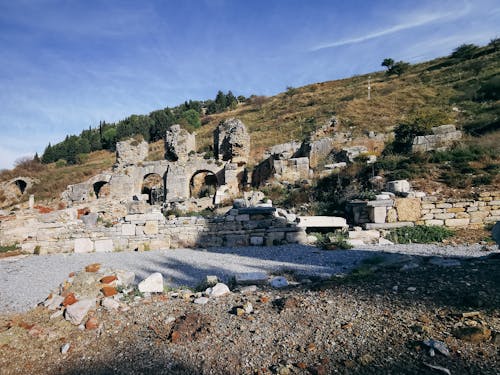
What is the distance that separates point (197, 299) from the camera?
477 cm

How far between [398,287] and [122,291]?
4.48 meters

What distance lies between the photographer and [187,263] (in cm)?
770

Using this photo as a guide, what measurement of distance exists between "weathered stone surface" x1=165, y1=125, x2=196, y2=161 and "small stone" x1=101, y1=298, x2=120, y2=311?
1971cm

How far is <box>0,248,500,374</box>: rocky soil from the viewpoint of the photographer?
2.96 metres

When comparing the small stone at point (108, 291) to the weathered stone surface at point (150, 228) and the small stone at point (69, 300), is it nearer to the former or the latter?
the small stone at point (69, 300)

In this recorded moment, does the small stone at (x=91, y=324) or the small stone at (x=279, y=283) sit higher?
the small stone at (x=279, y=283)

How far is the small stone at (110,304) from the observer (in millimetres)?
4621

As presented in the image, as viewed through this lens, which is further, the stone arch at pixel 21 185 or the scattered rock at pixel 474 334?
the stone arch at pixel 21 185

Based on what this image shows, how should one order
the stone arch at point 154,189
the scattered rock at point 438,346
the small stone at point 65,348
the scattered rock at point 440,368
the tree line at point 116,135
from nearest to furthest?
the scattered rock at point 440,368, the scattered rock at point 438,346, the small stone at point 65,348, the stone arch at point 154,189, the tree line at point 116,135

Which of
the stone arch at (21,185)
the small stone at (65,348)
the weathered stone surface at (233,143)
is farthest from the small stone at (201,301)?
the stone arch at (21,185)

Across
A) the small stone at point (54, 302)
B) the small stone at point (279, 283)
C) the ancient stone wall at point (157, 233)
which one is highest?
the ancient stone wall at point (157, 233)

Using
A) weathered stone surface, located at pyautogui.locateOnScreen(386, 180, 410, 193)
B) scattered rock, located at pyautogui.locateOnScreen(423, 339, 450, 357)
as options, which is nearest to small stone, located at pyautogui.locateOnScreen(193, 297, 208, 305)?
scattered rock, located at pyautogui.locateOnScreen(423, 339, 450, 357)

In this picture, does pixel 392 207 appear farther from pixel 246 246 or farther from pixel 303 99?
pixel 303 99

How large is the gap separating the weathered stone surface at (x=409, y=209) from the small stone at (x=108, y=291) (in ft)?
27.4
